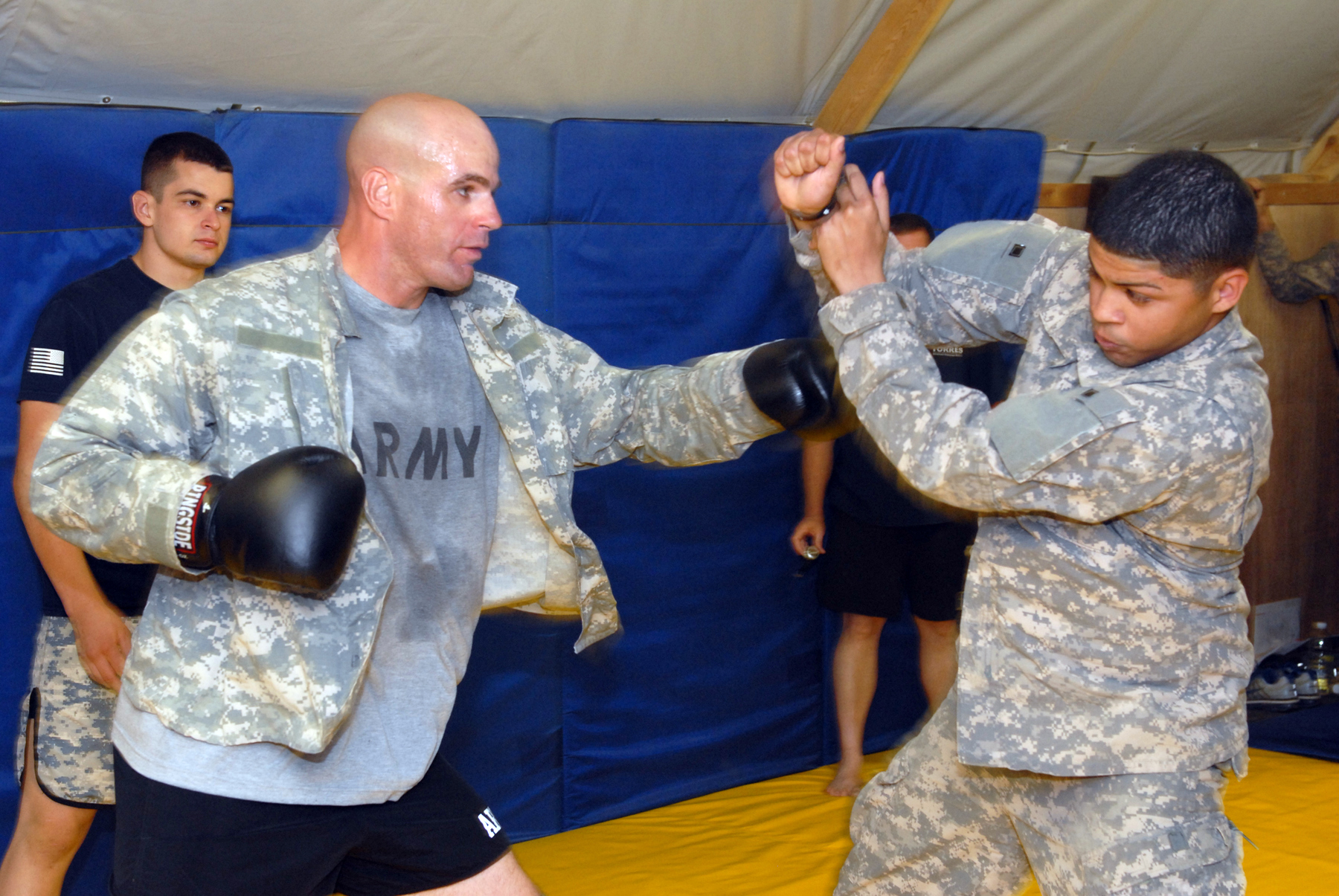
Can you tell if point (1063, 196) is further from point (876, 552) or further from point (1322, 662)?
point (1322, 662)

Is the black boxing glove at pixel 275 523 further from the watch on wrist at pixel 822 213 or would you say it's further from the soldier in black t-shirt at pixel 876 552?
the soldier in black t-shirt at pixel 876 552

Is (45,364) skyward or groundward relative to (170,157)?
groundward

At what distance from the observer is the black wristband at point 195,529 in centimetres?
168

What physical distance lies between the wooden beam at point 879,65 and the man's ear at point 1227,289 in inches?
74.0

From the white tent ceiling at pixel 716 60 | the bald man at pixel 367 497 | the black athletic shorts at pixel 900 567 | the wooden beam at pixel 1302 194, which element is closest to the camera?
the bald man at pixel 367 497

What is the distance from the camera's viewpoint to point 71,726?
105 inches

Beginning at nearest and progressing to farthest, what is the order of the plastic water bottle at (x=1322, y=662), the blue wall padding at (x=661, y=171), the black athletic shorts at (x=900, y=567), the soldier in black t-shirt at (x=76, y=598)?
the soldier in black t-shirt at (x=76, y=598) < the blue wall padding at (x=661, y=171) < the black athletic shorts at (x=900, y=567) < the plastic water bottle at (x=1322, y=662)

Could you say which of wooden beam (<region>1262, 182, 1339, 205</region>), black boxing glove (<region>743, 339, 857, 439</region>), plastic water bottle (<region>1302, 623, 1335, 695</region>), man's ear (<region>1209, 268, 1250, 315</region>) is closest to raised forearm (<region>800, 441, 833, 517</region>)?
black boxing glove (<region>743, 339, 857, 439</region>)

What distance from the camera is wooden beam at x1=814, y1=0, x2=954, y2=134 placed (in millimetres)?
3592

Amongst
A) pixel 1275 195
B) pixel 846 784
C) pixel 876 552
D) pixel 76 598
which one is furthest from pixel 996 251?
pixel 1275 195

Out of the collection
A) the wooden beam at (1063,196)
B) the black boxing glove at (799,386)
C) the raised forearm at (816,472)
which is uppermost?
the wooden beam at (1063,196)

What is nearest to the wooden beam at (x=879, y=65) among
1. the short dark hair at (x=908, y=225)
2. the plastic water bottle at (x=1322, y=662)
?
the short dark hair at (x=908, y=225)

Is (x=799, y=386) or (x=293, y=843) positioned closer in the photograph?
(x=293, y=843)

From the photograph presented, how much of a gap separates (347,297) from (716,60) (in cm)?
194
